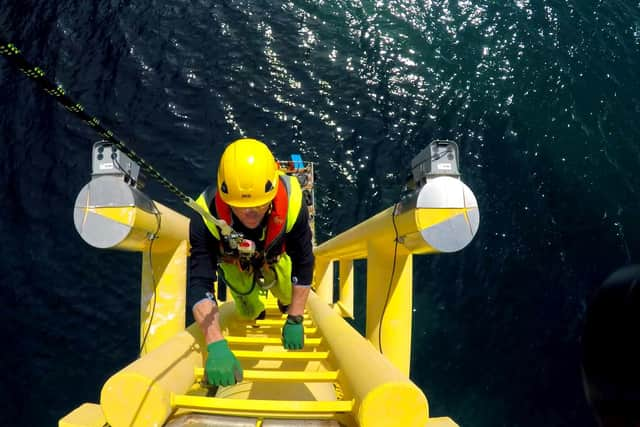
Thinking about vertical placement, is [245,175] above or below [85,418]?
above

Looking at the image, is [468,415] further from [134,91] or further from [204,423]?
[134,91]

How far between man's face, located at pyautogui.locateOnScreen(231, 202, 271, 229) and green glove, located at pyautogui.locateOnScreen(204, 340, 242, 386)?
107 centimetres

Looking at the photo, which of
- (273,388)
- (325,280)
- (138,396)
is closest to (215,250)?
(273,388)

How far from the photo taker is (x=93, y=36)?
1145 cm

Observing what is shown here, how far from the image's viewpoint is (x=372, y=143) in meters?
10.9

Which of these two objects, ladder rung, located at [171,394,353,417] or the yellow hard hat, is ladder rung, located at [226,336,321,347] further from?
ladder rung, located at [171,394,353,417]

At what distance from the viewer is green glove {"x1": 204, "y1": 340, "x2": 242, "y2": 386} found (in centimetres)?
301

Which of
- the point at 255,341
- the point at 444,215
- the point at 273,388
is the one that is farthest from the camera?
the point at 255,341

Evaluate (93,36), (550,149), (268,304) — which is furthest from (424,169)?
(93,36)

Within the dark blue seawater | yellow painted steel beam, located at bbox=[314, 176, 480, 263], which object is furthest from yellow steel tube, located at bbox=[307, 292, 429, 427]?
the dark blue seawater

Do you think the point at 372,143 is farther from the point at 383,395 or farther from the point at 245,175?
the point at 383,395

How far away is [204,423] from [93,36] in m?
12.0

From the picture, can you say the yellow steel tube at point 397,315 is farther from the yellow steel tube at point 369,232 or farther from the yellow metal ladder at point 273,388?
the yellow metal ladder at point 273,388

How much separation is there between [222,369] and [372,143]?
8.66 m
